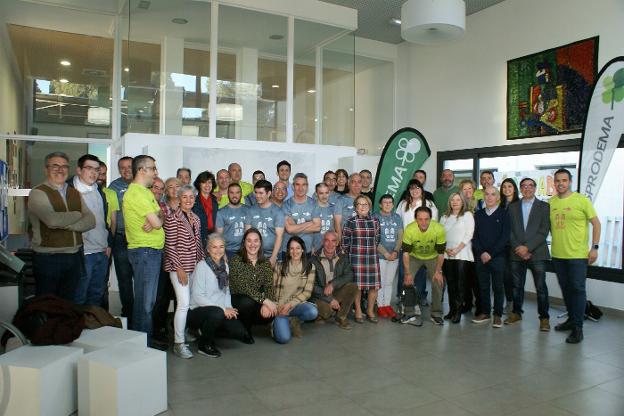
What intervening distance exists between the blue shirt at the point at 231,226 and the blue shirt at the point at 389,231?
1.61 metres

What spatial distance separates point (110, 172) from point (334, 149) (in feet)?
11.6

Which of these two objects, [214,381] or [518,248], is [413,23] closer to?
[518,248]

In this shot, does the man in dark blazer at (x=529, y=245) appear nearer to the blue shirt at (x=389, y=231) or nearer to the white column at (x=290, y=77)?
the blue shirt at (x=389, y=231)

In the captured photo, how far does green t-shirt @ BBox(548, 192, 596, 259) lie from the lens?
15.4 feet

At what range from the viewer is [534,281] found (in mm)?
5184

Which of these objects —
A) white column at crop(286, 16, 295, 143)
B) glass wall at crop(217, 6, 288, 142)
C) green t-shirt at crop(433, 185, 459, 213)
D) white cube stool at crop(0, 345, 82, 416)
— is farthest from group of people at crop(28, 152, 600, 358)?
white column at crop(286, 16, 295, 143)

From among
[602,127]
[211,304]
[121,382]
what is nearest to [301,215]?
[211,304]

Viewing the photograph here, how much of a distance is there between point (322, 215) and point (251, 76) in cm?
310


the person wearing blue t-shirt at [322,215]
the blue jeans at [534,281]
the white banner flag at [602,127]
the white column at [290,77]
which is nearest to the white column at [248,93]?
the white column at [290,77]

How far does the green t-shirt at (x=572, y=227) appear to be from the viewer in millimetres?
4691

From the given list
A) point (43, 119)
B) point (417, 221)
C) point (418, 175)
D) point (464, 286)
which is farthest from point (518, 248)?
point (43, 119)

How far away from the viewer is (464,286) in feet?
17.8

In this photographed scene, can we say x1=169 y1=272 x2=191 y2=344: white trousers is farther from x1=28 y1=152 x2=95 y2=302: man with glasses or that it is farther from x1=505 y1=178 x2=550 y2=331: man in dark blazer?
x1=505 y1=178 x2=550 y2=331: man in dark blazer

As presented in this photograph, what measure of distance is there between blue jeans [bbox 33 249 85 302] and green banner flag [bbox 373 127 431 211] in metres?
3.72
